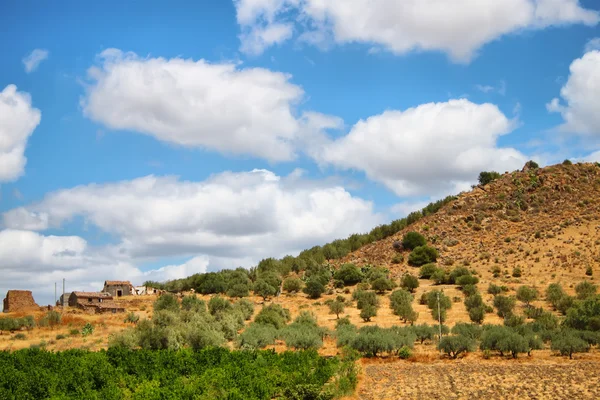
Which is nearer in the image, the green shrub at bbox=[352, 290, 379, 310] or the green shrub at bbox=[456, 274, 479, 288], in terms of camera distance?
the green shrub at bbox=[352, 290, 379, 310]

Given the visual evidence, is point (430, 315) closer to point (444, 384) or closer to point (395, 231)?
point (444, 384)

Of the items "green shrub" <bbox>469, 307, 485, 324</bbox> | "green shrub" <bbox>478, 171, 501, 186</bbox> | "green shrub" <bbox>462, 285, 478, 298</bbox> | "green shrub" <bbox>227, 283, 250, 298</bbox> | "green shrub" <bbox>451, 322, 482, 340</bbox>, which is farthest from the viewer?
"green shrub" <bbox>478, 171, 501, 186</bbox>

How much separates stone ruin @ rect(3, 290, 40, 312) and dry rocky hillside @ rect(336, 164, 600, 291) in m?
38.5

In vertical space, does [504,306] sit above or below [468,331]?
above

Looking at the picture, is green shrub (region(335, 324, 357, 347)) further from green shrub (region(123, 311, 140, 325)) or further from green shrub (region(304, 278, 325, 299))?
green shrub (region(304, 278, 325, 299))

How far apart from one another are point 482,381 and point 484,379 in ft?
1.56

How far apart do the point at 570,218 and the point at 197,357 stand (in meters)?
63.2

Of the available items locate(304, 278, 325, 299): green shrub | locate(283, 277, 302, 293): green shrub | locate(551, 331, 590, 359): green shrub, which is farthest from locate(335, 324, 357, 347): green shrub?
locate(283, 277, 302, 293): green shrub

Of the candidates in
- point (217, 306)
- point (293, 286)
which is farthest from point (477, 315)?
point (293, 286)

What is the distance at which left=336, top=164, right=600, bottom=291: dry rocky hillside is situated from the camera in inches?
2387

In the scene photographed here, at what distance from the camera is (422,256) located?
229ft

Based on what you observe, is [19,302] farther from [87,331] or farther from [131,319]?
[87,331]

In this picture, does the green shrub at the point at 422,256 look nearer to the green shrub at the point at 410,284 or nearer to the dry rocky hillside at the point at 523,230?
the dry rocky hillside at the point at 523,230

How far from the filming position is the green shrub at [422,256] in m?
69.6
